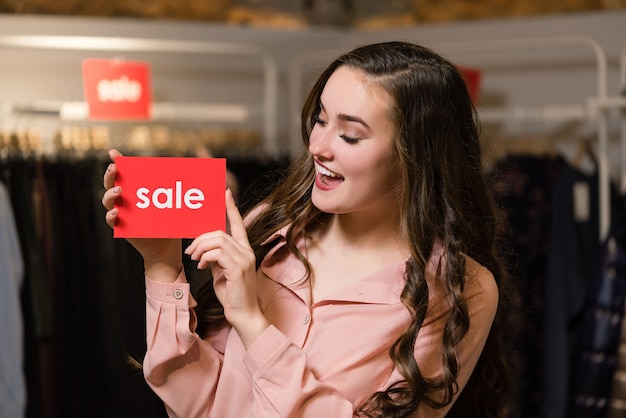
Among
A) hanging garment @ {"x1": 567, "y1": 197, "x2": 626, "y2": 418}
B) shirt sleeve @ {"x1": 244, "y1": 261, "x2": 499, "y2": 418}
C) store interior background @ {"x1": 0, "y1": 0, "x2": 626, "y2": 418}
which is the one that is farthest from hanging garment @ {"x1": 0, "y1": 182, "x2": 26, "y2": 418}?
hanging garment @ {"x1": 567, "y1": 197, "x2": 626, "y2": 418}

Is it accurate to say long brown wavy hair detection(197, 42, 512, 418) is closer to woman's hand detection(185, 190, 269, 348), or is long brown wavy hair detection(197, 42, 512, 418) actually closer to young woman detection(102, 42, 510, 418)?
young woman detection(102, 42, 510, 418)

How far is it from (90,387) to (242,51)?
1.47 m

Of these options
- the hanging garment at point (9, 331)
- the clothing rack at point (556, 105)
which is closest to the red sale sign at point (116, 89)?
the hanging garment at point (9, 331)

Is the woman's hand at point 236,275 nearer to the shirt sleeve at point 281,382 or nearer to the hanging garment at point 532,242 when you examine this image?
the shirt sleeve at point 281,382

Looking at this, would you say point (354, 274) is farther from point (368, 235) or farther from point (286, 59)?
point (286, 59)

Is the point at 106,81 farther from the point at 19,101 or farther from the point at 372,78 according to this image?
the point at 372,78

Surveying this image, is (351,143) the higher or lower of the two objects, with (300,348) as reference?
higher

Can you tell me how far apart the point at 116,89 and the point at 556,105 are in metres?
1.82

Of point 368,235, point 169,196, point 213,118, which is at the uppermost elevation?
point 169,196

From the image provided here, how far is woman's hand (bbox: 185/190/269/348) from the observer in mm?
1383

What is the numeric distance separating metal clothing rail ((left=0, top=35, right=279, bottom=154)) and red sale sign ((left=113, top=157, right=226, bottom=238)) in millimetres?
2035

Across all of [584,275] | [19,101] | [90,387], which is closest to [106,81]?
[19,101]

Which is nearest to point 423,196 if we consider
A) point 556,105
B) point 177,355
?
point 177,355

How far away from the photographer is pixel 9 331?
2838mm
